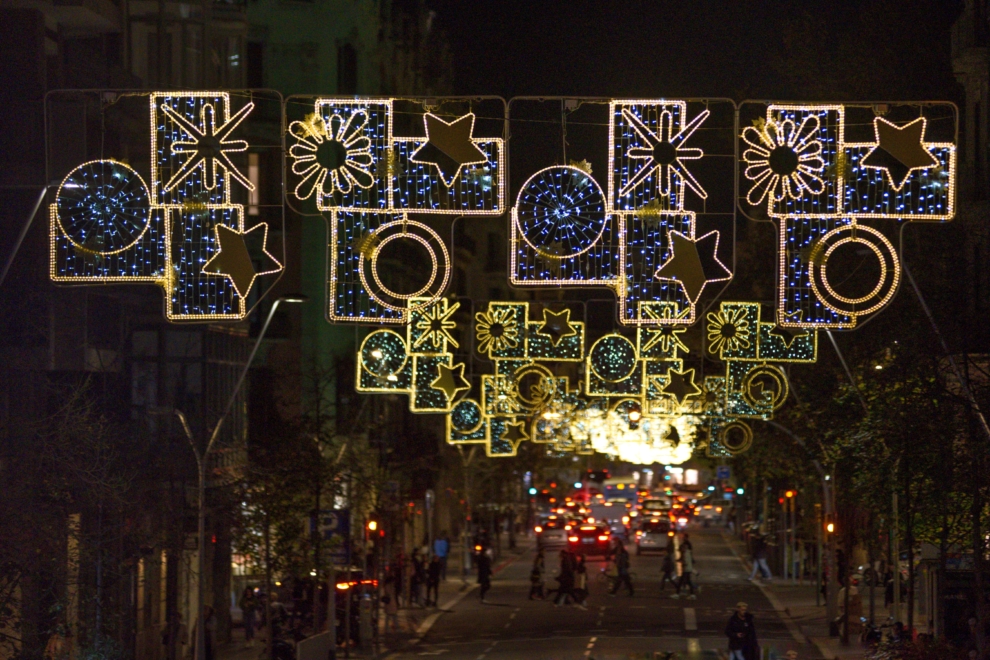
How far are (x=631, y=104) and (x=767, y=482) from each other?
55648 mm

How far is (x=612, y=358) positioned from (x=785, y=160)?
1357cm

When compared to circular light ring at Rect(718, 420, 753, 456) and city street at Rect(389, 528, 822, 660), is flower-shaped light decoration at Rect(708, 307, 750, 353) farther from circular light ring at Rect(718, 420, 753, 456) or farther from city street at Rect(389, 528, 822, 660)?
circular light ring at Rect(718, 420, 753, 456)

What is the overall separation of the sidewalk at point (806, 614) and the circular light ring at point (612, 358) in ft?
29.1

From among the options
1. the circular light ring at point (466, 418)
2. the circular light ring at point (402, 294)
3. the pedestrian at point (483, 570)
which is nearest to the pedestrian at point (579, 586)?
the pedestrian at point (483, 570)

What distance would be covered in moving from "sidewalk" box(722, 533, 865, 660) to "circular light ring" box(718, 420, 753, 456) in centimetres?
501

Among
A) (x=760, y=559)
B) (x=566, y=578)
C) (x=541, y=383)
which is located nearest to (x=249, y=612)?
(x=541, y=383)

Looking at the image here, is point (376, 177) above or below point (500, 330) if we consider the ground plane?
above

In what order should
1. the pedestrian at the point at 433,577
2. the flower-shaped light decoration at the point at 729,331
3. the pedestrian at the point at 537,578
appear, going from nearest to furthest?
1. the flower-shaped light decoration at the point at 729,331
2. the pedestrian at the point at 433,577
3. the pedestrian at the point at 537,578

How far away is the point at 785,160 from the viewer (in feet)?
68.2

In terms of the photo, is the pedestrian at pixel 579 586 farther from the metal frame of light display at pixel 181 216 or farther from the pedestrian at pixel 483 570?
the metal frame of light display at pixel 181 216

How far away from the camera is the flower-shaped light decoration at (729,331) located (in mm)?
33031

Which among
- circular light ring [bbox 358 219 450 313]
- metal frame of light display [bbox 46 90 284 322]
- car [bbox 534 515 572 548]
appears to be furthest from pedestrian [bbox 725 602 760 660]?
car [bbox 534 515 572 548]

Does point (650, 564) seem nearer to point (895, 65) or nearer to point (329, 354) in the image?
point (329, 354)

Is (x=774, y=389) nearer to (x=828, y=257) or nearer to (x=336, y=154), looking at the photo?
(x=828, y=257)
